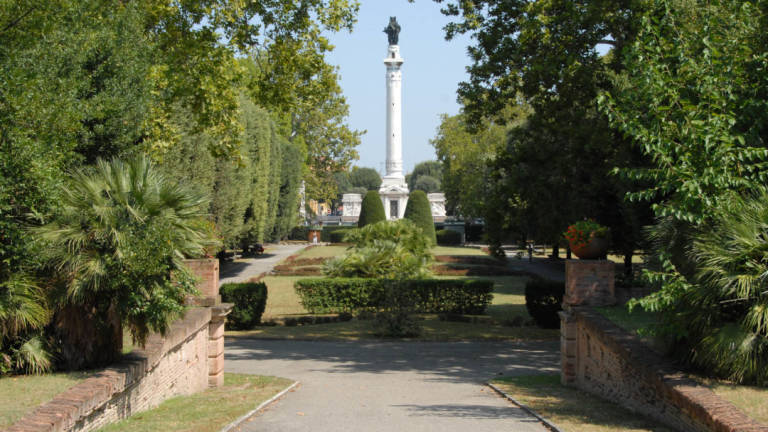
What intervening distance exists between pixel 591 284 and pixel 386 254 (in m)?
12.0

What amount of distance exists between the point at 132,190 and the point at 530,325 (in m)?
14.0

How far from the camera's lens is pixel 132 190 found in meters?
8.09

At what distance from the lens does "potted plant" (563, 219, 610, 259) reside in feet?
38.2

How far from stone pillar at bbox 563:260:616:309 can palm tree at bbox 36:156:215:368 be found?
580cm

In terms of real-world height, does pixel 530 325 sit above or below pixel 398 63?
below

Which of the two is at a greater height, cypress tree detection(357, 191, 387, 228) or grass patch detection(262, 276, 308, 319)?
cypress tree detection(357, 191, 387, 228)

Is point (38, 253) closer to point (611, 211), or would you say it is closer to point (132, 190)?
point (132, 190)

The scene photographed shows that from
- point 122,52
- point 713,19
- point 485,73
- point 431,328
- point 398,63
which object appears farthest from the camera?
point 398,63

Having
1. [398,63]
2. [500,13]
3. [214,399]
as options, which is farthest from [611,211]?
[398,63]

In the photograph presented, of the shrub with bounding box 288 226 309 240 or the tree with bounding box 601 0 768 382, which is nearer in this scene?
the tree with bounding box 601 0 768 382

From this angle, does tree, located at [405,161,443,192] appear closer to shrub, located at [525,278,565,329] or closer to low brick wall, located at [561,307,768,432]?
shrub, located at [525,278,565,329]

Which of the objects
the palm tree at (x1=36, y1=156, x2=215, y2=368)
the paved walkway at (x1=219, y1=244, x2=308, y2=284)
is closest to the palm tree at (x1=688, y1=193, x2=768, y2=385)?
the palm tree at (x1=36, y1=156, x2=215, y2=368)

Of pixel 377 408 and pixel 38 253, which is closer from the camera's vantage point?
pixel 38 253

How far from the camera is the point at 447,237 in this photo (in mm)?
60188
